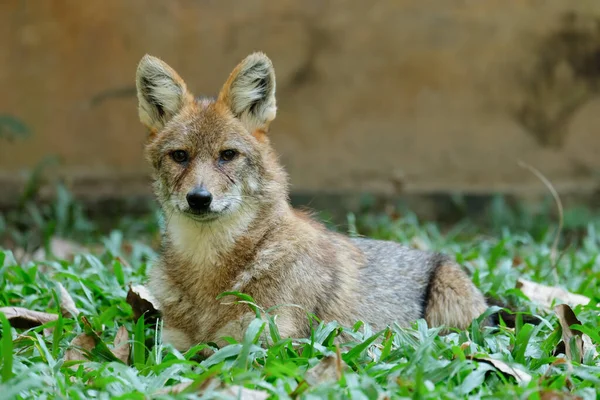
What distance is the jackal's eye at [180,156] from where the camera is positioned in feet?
17.2

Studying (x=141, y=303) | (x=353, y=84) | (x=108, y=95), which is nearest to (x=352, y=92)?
(x=353, y=84)

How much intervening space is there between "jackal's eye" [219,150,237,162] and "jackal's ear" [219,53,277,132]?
321 millimetres

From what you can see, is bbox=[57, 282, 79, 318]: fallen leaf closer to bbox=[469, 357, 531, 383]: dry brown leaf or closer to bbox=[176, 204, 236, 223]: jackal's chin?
bbox=[176, 204, 236, 223]: jackal's chin

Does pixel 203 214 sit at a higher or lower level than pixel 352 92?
lower

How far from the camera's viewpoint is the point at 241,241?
516cm

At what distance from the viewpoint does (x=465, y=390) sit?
12.4 feet

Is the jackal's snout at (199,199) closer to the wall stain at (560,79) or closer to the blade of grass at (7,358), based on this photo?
the blade of grass at (7,358)

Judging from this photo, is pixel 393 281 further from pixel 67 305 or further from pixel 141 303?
pixel 67 305

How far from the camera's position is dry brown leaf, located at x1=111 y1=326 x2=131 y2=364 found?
15.9 ft

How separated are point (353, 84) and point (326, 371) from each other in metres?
6.90

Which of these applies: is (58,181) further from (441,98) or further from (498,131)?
(498,131)

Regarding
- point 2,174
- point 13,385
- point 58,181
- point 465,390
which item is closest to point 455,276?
point 465,390

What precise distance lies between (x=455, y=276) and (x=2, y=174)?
22.2ft


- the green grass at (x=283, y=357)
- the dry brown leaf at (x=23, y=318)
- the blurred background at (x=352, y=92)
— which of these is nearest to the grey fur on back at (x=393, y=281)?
the green grass at (x=283, y=357)
